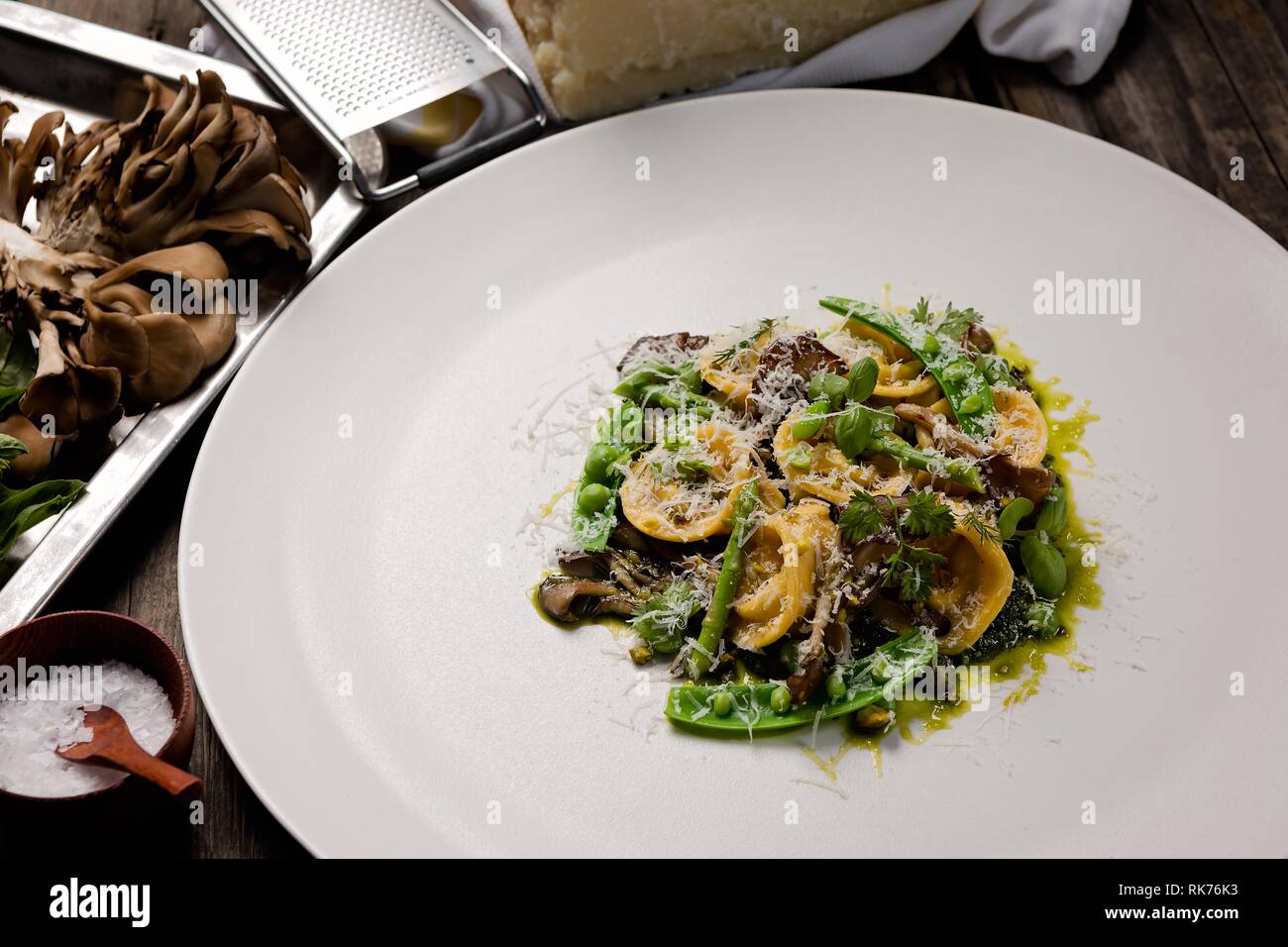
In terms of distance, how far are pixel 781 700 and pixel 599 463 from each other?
80 centimetres

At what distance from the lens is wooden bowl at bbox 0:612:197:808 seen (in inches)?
103

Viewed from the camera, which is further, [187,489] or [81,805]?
[187,489]

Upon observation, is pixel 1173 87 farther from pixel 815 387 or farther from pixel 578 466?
pixel 578 466

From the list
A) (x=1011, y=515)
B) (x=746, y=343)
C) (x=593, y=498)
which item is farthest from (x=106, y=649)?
(x=1011, y=515)

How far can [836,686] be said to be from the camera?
2.69 meters

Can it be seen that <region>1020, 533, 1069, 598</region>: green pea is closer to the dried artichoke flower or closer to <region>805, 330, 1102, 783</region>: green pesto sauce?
<region>805, 330, 1102, 783</region>: green pesto sauce

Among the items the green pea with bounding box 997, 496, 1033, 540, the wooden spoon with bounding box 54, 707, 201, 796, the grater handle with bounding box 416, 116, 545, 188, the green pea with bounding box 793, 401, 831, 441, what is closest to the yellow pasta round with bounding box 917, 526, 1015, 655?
the green pea with bounding box 997, 496, 1033, 540

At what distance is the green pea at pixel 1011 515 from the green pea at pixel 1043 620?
18cm

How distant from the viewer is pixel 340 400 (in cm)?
336

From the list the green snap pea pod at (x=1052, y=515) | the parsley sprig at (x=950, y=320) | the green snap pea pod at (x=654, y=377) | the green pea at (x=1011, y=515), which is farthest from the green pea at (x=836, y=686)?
the parsley sprig at (x=950, y=320)

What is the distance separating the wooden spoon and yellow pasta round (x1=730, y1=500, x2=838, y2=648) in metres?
1.20

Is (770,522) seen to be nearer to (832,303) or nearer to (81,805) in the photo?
(832,303)
